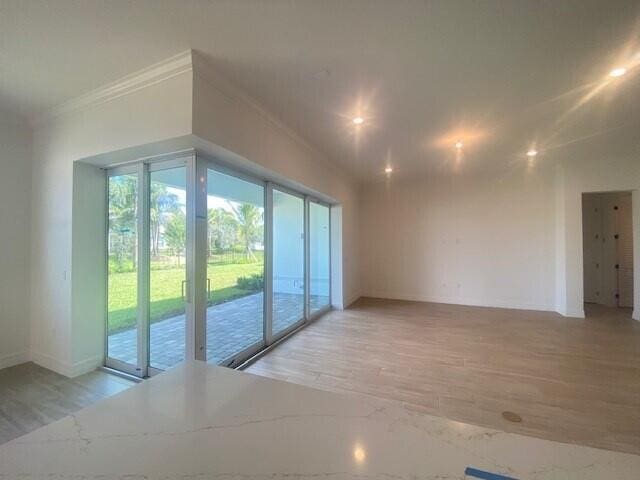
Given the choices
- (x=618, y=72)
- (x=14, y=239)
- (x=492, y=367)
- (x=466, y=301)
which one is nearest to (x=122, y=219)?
(x=14, y=239)

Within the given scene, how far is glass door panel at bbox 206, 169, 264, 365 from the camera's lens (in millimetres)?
3098

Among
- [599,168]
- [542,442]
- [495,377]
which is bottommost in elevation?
[495,377]

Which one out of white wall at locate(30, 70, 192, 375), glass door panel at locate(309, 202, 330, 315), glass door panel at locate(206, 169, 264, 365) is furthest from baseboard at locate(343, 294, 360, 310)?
white wall at locate(30, 70, 192, 375)

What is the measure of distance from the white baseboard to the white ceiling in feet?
9.34

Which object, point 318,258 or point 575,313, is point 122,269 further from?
point 575,313

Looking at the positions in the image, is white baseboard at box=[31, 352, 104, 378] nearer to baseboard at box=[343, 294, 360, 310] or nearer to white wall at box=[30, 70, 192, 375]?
white wall at box=[30, 70, 192, 375]

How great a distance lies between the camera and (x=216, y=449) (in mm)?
665

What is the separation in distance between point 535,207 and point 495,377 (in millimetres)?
4469

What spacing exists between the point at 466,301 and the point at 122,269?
6590 mm

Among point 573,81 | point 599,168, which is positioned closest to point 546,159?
point 599,168

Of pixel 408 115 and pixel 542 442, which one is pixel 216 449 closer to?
pixel 542 442

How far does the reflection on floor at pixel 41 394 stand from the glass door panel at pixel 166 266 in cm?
48

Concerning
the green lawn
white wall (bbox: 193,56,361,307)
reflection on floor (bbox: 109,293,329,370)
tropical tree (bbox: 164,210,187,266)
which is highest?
white wall (bbox: 193,56,361,307)

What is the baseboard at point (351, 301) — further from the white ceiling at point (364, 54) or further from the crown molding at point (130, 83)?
the crown molding at point (130, 83)
